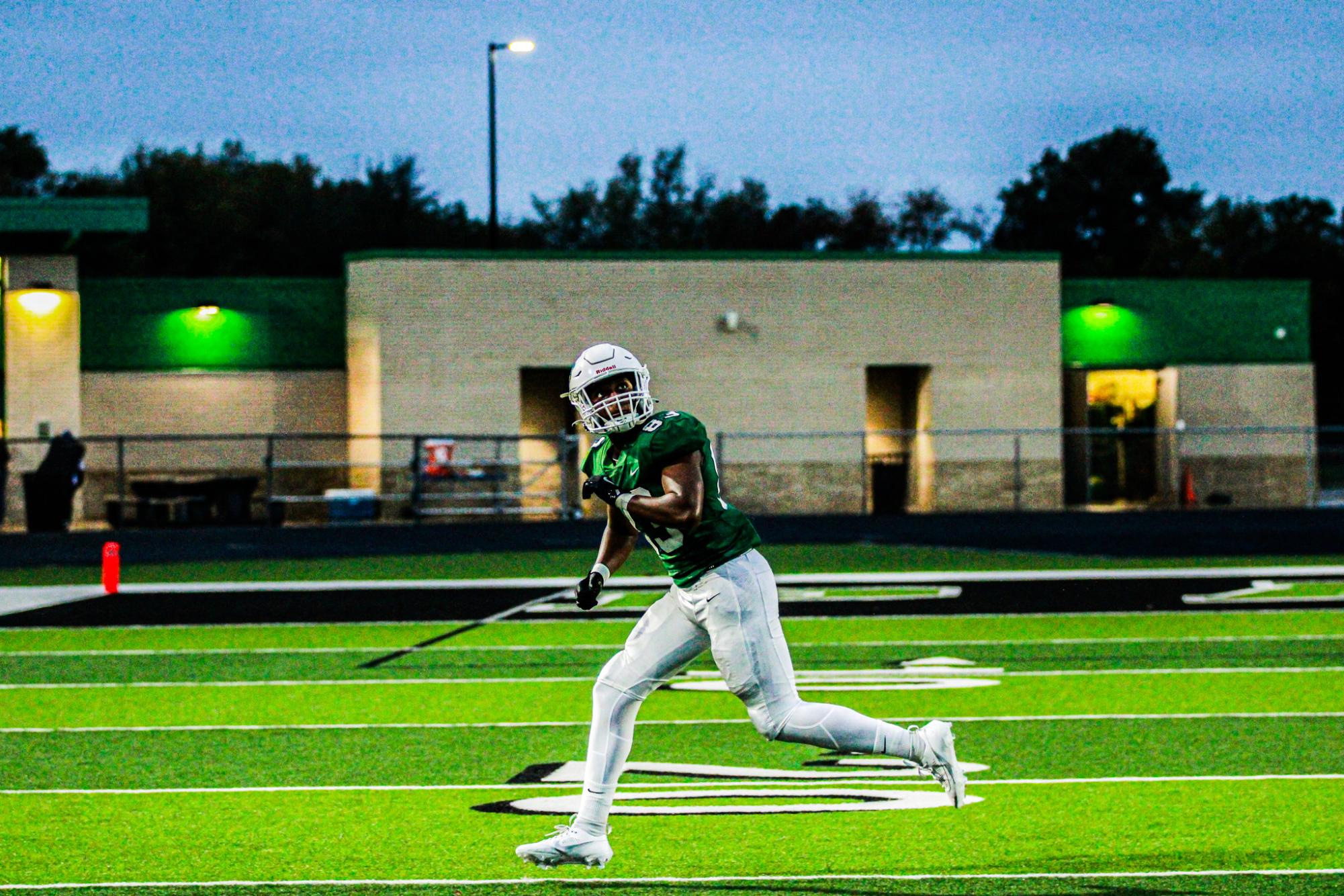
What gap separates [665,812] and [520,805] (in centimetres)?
69

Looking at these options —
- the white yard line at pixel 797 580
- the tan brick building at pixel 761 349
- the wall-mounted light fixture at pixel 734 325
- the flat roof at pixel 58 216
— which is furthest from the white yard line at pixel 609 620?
the wall-mounted light fixture at pixel 734 325

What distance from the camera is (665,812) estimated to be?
321 inches

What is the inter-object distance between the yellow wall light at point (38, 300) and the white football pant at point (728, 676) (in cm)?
2841

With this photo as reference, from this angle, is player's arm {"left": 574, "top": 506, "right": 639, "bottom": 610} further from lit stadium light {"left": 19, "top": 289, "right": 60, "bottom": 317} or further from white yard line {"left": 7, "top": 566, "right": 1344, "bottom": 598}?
lit stadium light {"left": 19, "top": 289, "right": 60, "bottom": 317}

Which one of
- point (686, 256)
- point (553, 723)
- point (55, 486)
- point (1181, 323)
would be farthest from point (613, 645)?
point (1181, 323)

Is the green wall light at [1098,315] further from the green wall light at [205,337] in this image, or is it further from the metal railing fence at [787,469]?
the green wall light at [205,337]

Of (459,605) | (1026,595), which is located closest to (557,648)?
(459,605)

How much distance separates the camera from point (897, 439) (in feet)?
123

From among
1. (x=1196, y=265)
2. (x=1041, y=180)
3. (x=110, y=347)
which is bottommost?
(x=110, y=347)

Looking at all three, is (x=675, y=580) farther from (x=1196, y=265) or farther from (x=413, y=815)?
(x=1196, y=265)

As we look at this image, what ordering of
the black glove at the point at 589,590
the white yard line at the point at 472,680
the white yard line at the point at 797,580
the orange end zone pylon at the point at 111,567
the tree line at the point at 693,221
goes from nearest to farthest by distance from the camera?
the black glove at the point at 589,590
the white yard line at the point at 472,680
the orange end zone pylon at the point at 111,567
the white yard line at the point at 797,580
the tree line at the point at 693,221

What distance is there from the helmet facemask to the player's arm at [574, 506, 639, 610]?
334mm

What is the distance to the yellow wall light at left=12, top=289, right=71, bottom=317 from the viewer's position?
32678 mm

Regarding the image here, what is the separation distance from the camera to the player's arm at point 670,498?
6.59 m
